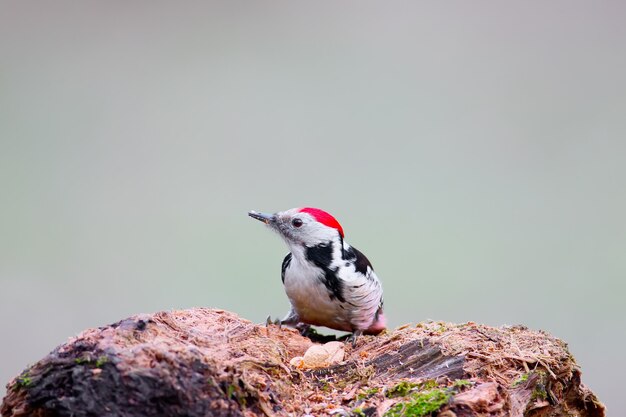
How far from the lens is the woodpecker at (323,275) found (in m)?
4.08

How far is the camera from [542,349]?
3.80 metres

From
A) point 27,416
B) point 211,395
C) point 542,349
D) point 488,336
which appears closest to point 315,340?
point 488,336

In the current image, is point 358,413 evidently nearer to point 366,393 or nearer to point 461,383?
point 366,393

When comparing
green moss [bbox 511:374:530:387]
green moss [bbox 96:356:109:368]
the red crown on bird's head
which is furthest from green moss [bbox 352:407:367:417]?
the red crown on bird's head

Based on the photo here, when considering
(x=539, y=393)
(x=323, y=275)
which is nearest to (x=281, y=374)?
(x=323, y=275)

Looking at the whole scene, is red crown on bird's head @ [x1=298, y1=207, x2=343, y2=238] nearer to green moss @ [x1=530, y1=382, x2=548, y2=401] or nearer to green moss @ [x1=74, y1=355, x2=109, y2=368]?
green moss @ [x1=530, y1=382, x2=548, y2=401]

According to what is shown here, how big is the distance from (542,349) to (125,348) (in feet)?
7.29

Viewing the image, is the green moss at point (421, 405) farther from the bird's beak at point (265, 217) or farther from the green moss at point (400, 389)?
the bird's beak at point (265, 217)

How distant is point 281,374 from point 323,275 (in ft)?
3.04

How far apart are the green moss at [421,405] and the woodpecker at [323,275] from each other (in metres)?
0.99

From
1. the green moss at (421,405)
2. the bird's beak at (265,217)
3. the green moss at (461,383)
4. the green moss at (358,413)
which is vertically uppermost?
the bird's beak at (265,217)

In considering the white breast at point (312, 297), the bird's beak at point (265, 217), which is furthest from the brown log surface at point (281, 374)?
the bird's beak at point (265, 217)

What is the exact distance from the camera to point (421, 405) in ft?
9.98

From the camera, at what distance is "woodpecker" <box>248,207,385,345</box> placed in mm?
4078
